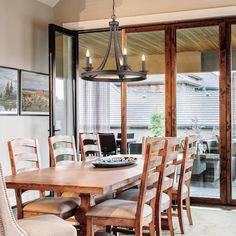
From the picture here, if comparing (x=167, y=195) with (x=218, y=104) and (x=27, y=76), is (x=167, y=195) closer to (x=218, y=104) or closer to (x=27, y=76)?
(x=218, y=104)

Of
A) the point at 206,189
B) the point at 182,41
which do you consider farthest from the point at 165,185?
the point at 182,41

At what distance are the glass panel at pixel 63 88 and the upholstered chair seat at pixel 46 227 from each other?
3300 millimetres

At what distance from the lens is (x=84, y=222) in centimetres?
326

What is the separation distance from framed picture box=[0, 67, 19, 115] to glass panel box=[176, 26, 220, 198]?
224 centimetres

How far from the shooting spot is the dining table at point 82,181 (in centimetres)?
271

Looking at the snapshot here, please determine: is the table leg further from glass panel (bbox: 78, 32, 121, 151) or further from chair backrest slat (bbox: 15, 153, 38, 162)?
glass panel (bbox: 78, 32, 121, 151)

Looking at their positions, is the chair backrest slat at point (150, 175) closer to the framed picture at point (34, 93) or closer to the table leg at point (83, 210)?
the table leg at point (83, 210)

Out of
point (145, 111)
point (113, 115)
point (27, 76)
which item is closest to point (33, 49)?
point (27, 76)

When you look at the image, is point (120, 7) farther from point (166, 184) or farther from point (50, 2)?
point (166, 184)

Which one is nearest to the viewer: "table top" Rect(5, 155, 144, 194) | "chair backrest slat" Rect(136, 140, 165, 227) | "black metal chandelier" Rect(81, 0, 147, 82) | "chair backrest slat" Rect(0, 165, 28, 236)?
"chair backrest slat" Rect(0, 165, 28, 236)

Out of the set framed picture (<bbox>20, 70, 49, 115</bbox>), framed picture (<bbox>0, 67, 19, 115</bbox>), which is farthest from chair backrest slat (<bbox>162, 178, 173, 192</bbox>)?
framed picture (<bbox>20, 70, 49, 115</bbox>)

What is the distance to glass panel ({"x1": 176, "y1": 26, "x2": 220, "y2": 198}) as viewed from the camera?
548 cm

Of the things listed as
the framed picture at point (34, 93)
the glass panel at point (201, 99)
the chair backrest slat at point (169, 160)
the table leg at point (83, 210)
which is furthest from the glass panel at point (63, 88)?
the table leg at point (83, 210)

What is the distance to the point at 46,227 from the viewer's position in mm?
2482
